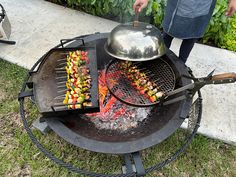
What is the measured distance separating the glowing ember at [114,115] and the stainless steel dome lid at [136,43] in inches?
27.4

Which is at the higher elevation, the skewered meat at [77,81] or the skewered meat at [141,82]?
the skewered meat at [77,81]

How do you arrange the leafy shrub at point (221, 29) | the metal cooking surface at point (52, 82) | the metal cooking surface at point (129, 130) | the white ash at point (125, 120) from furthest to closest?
1. the leafy shrub at point (221, 29)
2. the white ash at point (125, 120)
3. the metal cooking surface at point (52, 82)
4. the metal cooking surface at point (129, 130)

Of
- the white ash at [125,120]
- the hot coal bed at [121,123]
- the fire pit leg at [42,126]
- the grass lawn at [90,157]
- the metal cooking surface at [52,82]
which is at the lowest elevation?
the grass lawn at [90,157]

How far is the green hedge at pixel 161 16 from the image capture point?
372 centimetres

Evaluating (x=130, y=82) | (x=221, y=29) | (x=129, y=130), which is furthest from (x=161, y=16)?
(x=129, y=130)

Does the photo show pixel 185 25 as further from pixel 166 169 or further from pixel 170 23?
pixel 166 169

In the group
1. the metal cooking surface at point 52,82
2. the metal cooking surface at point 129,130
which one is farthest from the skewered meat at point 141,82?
the metal cooking surface at point 52,82

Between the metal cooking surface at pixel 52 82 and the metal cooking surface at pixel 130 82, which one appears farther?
the metal cooking surface at pixel 130 82

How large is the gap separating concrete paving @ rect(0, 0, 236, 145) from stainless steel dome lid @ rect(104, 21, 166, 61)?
1.29 metres

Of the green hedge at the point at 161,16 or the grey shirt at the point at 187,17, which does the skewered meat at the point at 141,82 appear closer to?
the grey shirt at the point at 187,17

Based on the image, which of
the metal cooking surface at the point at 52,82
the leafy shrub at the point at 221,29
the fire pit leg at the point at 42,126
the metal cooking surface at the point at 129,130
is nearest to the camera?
the metal cooking surface at the point at 129,130

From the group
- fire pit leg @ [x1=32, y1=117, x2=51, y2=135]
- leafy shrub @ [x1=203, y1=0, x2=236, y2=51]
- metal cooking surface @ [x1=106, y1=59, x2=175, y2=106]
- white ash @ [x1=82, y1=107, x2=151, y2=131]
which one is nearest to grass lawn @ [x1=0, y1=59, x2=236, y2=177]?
fire pit leg @ [x1=32, y1=117, x2=51, y2=135]

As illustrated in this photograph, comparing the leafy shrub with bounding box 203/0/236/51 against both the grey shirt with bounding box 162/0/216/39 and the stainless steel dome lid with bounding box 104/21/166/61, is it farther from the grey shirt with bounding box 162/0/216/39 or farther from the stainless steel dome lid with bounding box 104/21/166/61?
the stainless steel dome lid with bounding box 104/21/166/61

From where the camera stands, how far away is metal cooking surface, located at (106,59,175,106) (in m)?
2.61
